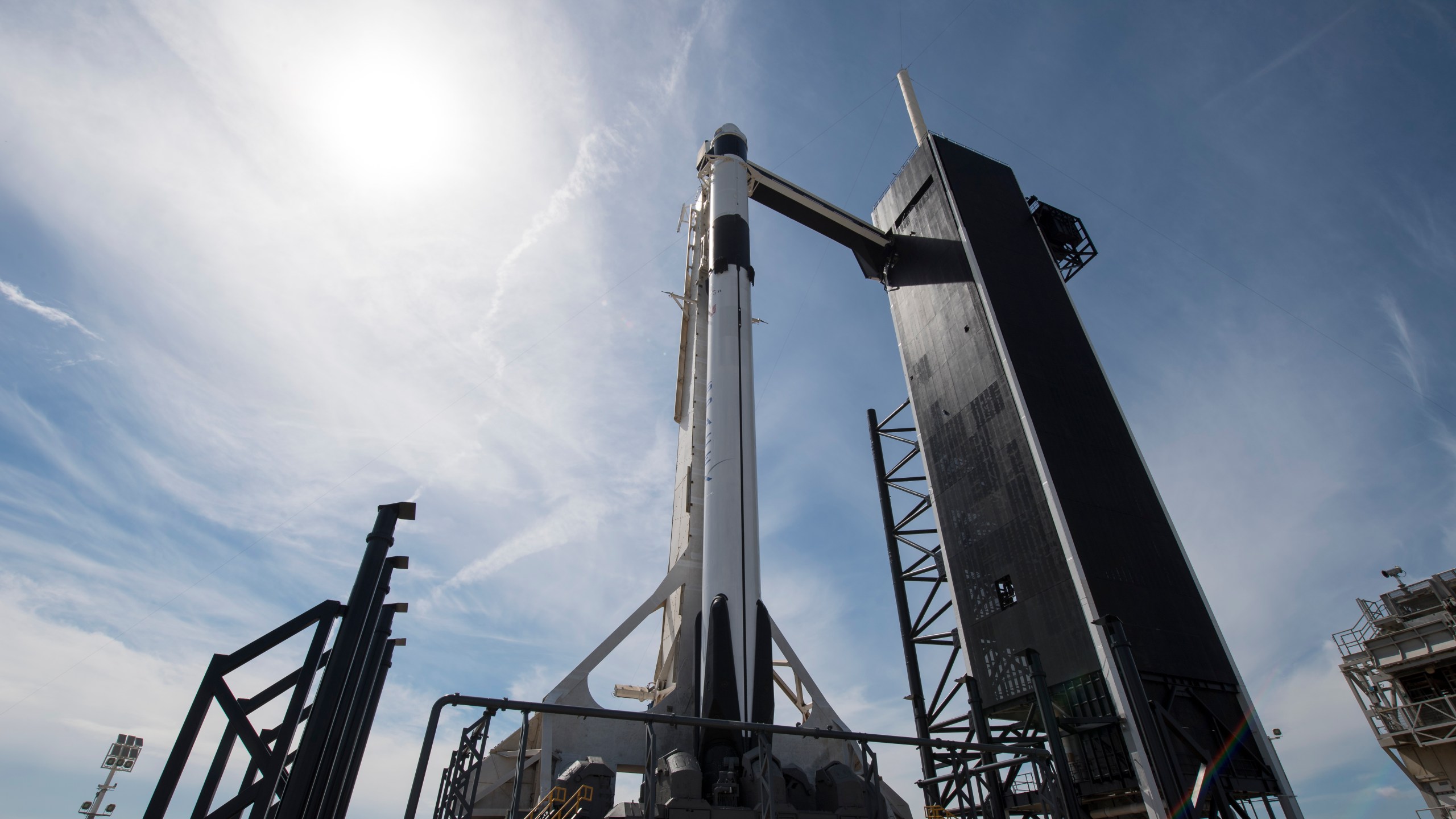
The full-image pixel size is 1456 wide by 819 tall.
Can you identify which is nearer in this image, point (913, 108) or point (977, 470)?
point (977, 470)

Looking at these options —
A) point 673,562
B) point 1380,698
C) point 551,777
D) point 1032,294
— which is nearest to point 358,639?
point 551,777

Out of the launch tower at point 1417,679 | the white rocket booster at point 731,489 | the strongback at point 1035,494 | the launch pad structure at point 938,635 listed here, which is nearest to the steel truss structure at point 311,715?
the launch pad structure at point 938,635

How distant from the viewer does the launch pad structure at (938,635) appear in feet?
27.9

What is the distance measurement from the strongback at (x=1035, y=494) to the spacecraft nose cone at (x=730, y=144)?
6694 millimetres

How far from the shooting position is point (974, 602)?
63.2ft

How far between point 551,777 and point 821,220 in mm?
21798

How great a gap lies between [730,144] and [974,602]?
A: 17517mm

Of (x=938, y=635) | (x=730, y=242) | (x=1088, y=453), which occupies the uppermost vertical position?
(x=730, y=242)

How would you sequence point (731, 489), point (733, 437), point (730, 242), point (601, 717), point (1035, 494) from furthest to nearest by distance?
point (730, 242) < point (733, 437) < point (1035, 494) < point (731, 489) < point (601, 717)

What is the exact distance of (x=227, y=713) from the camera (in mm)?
6898

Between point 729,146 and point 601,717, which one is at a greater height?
point 729,146

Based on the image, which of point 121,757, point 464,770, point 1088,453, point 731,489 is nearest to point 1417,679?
point 1088,453

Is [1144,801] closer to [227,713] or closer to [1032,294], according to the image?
[1032,294]

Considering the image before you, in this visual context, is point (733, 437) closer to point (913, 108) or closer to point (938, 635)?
point (938, 635)
